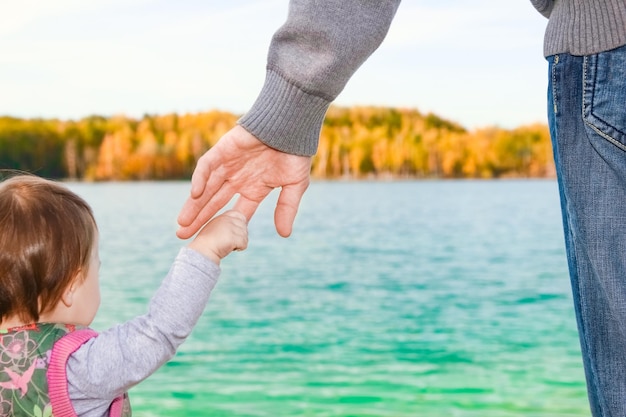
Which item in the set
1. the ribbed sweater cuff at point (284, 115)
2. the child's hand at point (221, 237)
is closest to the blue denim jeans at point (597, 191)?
the ribbed sweater cuff at point (284, 115)

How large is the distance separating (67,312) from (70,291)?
0.04 m

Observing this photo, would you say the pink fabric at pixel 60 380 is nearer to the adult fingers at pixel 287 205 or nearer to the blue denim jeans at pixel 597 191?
the adult fingers at pixel 287 205

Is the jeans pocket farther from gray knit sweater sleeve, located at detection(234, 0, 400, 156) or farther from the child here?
the child

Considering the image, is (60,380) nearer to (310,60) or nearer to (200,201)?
(200,201)

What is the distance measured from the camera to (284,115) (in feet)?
5.82

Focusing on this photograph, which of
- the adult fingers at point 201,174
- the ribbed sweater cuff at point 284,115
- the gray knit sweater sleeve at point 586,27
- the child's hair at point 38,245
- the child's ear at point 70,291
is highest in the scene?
the gray knit sweater sleeve at point 586,27

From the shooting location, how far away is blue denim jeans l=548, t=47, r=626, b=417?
4.42 feet

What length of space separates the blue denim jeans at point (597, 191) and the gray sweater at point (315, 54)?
0.10 metres

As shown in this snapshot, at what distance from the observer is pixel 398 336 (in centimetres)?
945

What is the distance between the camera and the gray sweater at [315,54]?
1.61 m

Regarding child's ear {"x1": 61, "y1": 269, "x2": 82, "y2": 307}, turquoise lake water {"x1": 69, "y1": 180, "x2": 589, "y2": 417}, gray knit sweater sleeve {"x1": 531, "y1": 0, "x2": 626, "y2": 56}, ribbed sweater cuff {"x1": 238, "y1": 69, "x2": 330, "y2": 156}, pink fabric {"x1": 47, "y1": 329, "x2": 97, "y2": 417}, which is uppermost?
gray knit sweater sleeve {"x1": 531, "y1": 0, "x2": 626, "y2": 56}

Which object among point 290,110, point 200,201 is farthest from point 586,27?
point 200,201

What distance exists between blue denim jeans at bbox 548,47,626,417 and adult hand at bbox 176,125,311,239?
67cm

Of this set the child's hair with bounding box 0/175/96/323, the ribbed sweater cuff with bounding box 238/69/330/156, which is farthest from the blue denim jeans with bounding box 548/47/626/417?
the child's hair with bounding box 0/175/96/323
